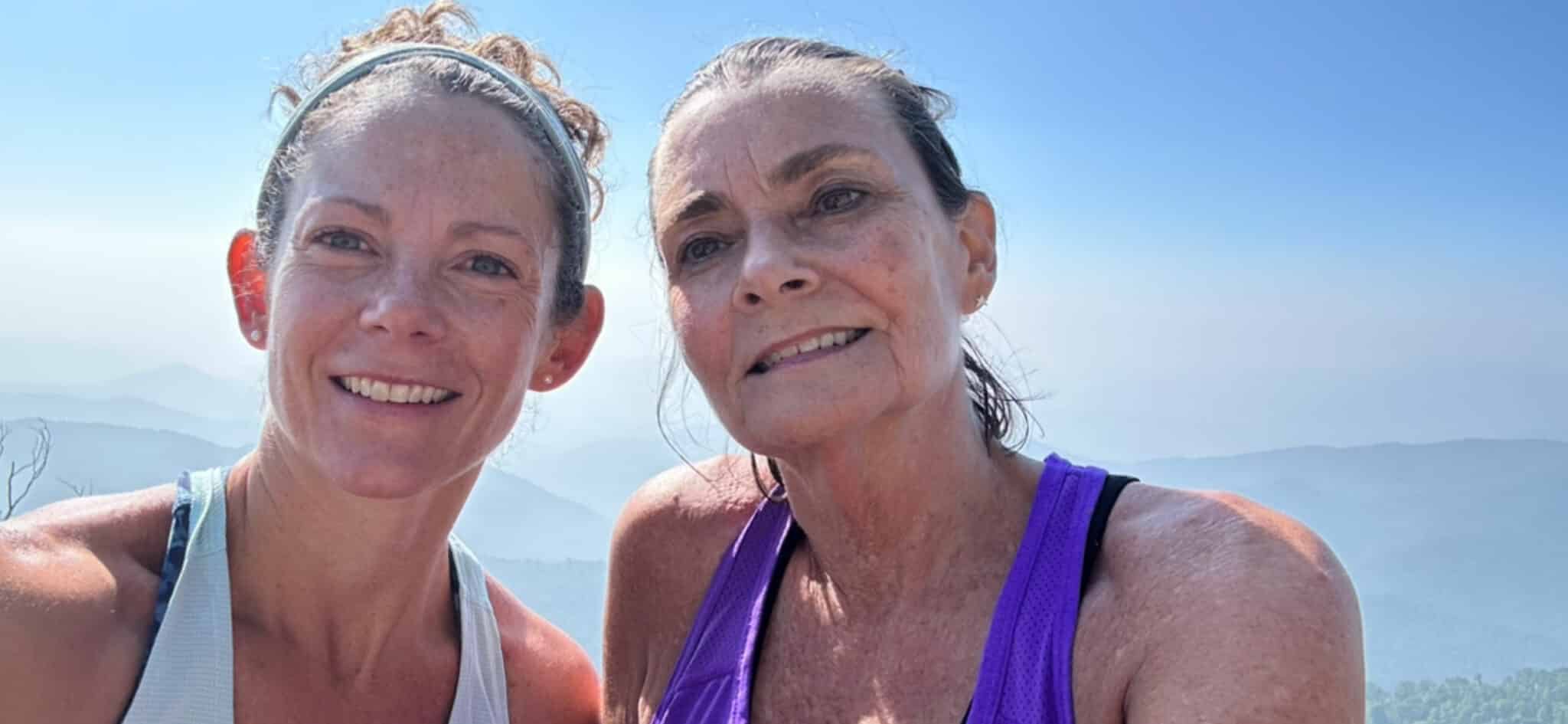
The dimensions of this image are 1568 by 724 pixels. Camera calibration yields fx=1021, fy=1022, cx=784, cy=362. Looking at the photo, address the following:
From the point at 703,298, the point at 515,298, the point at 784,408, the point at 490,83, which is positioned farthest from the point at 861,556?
the point at 490,83

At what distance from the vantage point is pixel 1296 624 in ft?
6.07

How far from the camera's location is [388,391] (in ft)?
8.20

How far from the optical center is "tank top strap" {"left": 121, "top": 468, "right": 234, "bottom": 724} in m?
2.25

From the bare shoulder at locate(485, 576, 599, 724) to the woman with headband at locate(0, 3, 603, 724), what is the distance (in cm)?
7

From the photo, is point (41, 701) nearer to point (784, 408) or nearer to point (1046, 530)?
point (784, 408)

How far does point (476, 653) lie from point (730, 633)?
2.63ft

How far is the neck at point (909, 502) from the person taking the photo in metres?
2.64

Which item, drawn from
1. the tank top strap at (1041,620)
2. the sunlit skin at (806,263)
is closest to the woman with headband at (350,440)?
the sunlit skin at (806,263)

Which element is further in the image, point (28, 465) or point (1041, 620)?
point (28, 465)

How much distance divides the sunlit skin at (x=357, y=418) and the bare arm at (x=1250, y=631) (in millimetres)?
1693

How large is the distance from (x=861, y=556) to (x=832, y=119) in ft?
3.86

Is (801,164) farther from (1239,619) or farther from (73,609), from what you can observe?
(73,609)

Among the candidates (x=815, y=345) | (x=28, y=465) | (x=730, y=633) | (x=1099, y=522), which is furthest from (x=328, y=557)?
(x=28, y=465)

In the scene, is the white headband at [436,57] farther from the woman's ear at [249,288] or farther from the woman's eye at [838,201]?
the woman's eye at [838,201]
